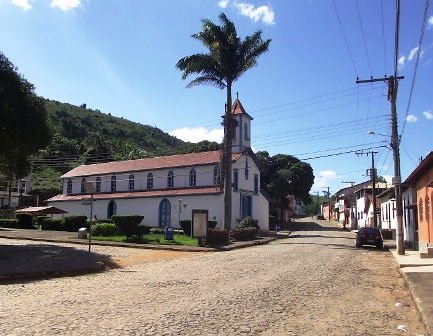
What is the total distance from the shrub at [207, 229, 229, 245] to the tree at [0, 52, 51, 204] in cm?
1125

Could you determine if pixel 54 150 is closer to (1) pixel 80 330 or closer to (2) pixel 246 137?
(2) pixel 246 137

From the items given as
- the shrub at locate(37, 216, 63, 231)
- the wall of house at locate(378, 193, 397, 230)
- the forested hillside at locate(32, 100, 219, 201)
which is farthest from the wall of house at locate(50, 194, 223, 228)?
the wall of house at locate(378, 193, 397, 230)

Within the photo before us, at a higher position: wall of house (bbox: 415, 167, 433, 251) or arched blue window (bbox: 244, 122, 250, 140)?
arched blue window (bbox: 244, 122, 250, 140)

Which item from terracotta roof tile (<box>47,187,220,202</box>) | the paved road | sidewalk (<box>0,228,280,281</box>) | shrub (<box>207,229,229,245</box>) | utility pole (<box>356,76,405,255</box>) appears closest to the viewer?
the paved road

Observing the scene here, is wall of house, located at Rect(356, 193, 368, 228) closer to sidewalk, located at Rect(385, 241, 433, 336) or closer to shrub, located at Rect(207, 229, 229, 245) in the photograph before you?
shrub, located at Rect(207, 229, 229, 245)

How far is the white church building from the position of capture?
4112 centimetres

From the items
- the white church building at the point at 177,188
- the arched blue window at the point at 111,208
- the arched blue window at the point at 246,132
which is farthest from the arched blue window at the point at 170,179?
the arched blue window at the point at 246,132

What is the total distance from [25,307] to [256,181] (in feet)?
131

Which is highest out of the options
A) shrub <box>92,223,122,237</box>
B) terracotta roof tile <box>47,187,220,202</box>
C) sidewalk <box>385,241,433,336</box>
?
terracotta roof tile <box>47,187,220,202</box>

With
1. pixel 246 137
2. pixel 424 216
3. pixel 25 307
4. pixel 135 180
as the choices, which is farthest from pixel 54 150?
pixel 25 307

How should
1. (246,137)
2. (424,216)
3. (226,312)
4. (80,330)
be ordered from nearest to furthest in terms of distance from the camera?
(80,330)
(226,312)
(424,216)
(246,137)

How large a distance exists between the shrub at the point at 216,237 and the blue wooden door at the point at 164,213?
15.4 m

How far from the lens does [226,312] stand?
316 inches

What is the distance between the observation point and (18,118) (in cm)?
1756
